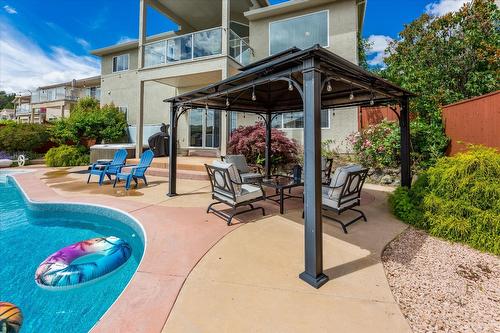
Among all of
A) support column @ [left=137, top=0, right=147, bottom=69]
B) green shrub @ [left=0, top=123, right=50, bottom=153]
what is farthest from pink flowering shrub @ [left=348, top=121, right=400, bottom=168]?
green shrub @ [left=0, top=123, right=50, bottom=153]

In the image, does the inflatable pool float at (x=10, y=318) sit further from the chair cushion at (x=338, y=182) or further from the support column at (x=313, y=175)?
the chair cushion at (x=338, y=182)

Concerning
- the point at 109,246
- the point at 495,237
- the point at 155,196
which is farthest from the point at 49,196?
the point at 495,237

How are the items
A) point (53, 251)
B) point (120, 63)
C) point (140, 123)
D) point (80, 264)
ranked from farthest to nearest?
1. point (120, 63)
2. point (140, 123)
3. point (53, 251)
4. point (80, 264)

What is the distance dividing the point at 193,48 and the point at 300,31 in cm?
528

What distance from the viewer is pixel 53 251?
168 inches

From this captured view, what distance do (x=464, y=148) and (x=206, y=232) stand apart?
7.97 meters

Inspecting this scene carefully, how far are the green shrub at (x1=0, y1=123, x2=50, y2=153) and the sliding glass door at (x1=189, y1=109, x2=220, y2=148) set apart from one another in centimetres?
1090

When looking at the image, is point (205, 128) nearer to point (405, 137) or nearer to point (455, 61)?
point (405, 137)

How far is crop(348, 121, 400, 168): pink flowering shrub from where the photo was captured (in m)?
8.92

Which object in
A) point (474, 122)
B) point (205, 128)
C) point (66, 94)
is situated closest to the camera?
point (474, 122)

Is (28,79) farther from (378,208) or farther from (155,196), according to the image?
(378,208)

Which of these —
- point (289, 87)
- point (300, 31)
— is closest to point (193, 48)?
point (300, 31)

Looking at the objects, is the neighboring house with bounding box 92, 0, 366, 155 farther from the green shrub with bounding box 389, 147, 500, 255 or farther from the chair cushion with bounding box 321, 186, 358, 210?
the green shrub with bounding box 389, 147, 500, 255

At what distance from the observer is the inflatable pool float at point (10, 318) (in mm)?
2436
